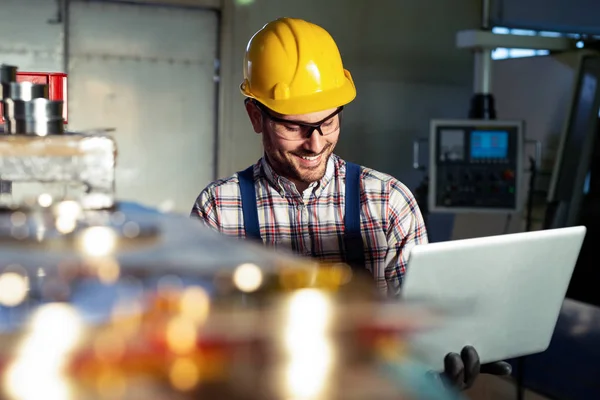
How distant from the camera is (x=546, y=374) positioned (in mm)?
2824

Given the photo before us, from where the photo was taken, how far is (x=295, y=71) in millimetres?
1573

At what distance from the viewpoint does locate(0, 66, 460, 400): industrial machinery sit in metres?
0.37

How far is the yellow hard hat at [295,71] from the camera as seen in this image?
156cm

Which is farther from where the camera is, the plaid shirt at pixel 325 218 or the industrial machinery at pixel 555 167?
the industrial machinery at pixel 555 167

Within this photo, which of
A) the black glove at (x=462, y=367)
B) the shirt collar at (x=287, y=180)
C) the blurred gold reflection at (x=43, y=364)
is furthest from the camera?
the shirt collar at (x=287, y=180)

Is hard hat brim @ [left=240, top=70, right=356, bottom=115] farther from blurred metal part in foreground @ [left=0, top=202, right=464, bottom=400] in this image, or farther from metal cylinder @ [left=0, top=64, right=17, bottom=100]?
blurred metal part in foreground @ [left=0, top=202, right=464, bottom=400]

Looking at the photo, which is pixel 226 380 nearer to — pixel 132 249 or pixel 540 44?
pixel 132 249

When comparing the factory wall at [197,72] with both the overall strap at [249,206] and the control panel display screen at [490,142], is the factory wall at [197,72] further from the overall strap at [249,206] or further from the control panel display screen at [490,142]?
the overall strap at [249,206]

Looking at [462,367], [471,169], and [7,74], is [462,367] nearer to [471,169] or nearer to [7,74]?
[7,74]

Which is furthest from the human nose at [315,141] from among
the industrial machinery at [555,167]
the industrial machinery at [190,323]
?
the industrial machinery at [555,167]

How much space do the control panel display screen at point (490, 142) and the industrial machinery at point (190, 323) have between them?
108 inches

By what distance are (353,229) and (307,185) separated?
134 mm

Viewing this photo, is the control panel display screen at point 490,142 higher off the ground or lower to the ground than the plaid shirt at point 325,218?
higher

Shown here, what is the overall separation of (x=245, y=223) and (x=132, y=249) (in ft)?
3.44
